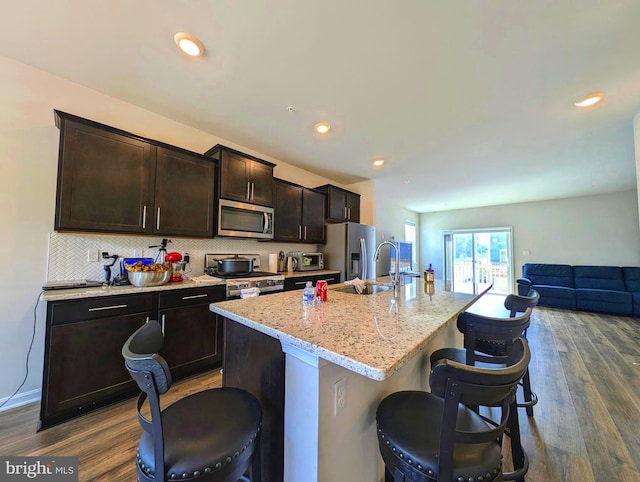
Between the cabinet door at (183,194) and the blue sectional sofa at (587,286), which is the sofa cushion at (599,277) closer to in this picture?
the blue sectional sofa at (587,286)

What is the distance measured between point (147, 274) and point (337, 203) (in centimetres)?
307

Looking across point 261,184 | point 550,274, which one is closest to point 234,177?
point 261,184

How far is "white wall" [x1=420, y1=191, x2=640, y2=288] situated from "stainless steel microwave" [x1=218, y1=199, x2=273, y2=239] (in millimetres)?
6739

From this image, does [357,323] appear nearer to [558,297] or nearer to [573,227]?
[558,297]

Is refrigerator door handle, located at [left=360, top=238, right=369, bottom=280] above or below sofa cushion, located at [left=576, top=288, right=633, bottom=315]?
above

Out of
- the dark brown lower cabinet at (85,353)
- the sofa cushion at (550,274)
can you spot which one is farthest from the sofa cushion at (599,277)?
the dark brown lower cabinet at (85,353)

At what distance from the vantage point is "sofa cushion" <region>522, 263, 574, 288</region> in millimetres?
5547

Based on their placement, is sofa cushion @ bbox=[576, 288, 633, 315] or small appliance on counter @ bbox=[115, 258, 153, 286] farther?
sofa cushion @ bbox=[576, 288, 633, 315]

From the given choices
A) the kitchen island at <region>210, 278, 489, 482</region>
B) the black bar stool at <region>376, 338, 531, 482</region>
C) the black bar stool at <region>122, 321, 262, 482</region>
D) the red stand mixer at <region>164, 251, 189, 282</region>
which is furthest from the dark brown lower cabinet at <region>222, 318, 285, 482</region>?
the red stand mixer at <region>164, 251, 189, 282</region>

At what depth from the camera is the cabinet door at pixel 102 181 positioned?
1907mm

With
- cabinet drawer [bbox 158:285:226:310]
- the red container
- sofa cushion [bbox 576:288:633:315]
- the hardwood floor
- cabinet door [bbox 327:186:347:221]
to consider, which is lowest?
the hardwood floor

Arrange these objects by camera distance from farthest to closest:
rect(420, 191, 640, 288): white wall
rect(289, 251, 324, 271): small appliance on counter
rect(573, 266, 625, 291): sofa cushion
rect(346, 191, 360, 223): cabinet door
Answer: rect(420, 191, 640, 288): white wall, rect(573, 266, 625, 291): sofa cushion, rect(346, 191, 360, 223): cabinet door, rect(289, 251, 324, 271): small appliance on counter

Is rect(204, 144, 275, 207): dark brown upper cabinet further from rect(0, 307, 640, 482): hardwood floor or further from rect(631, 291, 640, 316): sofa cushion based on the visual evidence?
rect(631, 291, 640, 316): sofa cushion

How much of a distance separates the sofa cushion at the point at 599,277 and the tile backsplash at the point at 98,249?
7.57 metres
